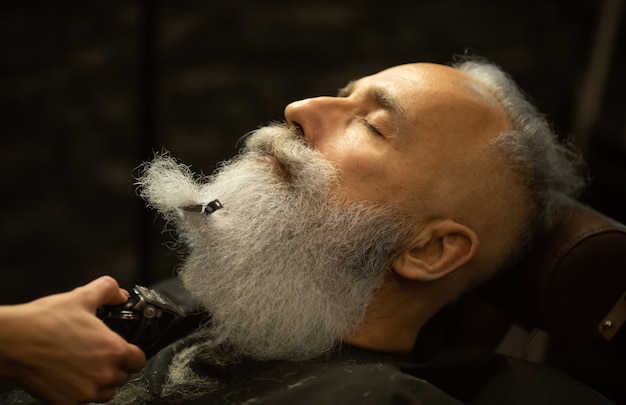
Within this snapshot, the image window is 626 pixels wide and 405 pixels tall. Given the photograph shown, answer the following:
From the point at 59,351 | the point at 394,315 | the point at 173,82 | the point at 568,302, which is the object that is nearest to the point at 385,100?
the point at 394,315

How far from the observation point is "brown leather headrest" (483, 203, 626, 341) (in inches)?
57.6

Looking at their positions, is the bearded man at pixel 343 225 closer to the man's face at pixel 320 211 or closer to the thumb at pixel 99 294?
the man's face at pixel 320 211

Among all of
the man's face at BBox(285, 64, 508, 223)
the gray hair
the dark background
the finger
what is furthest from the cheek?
the dark background

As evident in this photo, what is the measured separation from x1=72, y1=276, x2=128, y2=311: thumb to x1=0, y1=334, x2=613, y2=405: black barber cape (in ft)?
0.71

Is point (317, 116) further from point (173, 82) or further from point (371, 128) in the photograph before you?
point (173, 82)

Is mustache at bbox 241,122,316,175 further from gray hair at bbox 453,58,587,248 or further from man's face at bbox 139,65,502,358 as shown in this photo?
gray hair at bbox 453,58,587,248

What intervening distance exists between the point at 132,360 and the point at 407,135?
2.22ft

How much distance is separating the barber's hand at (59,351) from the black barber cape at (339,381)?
0.70 ft

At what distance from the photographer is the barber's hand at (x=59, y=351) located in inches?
42.2

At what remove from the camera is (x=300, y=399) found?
4.10 feet

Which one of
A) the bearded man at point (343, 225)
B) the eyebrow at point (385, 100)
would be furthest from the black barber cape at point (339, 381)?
the eyebrow at point (385, 100)

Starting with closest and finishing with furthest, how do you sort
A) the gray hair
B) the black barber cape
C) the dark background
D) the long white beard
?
the black barber cape
the long white beard
the gray hair
the dark background

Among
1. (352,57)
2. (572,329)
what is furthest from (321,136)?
(352,57)

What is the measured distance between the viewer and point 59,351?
3.55ft
